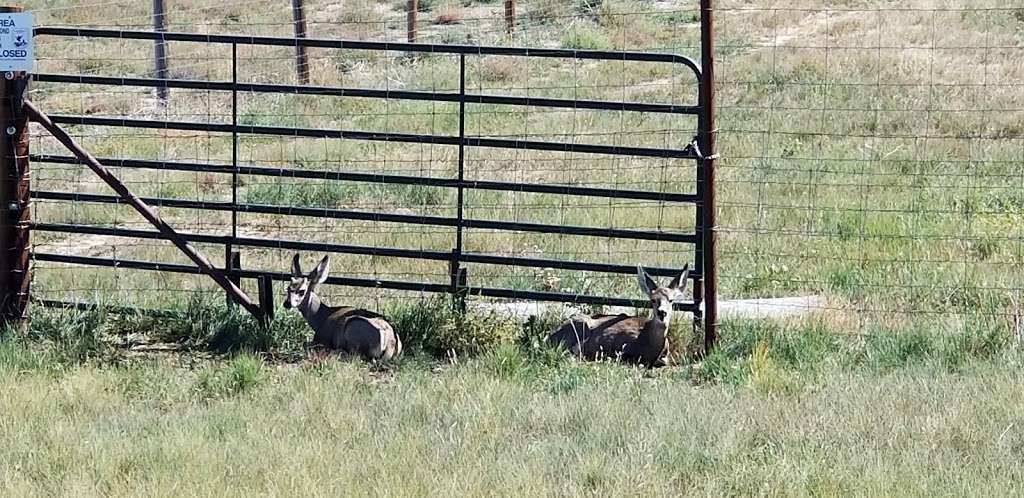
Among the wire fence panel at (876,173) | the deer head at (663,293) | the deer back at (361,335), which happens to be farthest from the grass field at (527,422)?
the wire fence panel at (876,173)

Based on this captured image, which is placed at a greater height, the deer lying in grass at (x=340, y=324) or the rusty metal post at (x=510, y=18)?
the rusty metal post at (x=510, y=18)

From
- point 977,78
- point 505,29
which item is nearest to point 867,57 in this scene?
point 977,78

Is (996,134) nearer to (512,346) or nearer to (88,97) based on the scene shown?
(512,346)

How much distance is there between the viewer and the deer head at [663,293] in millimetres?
8758

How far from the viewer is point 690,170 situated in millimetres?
15602

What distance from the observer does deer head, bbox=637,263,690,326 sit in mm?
8758

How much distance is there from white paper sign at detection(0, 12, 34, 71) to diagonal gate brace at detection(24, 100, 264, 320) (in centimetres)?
27

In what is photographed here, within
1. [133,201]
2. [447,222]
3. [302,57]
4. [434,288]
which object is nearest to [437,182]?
[447,222]

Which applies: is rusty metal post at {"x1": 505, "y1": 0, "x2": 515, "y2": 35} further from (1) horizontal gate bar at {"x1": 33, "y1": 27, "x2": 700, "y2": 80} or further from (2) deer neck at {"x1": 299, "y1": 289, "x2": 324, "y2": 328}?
(1) horizontal gate bar at {"x1": 33, "y1": 27, "x2": 700, "y2": 80}

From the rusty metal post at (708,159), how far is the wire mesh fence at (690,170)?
3.48 ft

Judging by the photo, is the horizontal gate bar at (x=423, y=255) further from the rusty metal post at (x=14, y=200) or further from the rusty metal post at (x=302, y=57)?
the rusty metal post at (x=302, y=57)

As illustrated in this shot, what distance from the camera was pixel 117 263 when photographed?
9680mm

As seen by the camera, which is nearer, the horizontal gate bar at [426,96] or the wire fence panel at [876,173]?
the horizontal gate bar at [426,96]

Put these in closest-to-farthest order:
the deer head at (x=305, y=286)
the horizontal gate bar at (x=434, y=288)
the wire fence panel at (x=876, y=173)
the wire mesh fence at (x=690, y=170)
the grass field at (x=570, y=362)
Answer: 1. the grass field at (x=570, y=362)
2. the horizontal gate bar at (x=434, y=288)
3. the deer head at (x=305, y=286)
4. the wire fence panel at (x=876, y=173)
5. the wire mesh fence at (x=690, y=170)
